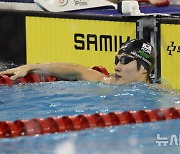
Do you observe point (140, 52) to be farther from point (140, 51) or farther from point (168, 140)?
point (168, 140)

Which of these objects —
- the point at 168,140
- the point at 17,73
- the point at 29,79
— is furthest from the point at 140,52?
the point at 168,140

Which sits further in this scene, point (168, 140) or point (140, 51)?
point (140, 51)

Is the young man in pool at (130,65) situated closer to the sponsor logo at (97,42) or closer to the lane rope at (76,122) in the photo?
the lane rope at (76,122)

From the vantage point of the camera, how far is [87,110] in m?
4.67

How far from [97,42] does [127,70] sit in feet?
5.53

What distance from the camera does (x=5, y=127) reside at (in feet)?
12.5

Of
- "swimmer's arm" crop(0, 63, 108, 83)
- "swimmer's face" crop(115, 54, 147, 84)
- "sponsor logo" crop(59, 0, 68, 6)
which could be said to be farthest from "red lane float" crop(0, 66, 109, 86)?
"sponsor logo" crop(59, 0, 68, 6)

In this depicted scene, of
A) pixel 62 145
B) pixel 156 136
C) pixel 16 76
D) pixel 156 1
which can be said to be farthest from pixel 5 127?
pixel 156 1

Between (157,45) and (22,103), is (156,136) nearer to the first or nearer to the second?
(22,103)

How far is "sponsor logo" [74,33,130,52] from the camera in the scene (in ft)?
22.5

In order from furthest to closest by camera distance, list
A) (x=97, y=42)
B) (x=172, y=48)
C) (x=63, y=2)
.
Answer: (x=63, y=2) < (x=97, y=42) < (x=172, y=48)

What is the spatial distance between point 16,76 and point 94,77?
29.9 inches

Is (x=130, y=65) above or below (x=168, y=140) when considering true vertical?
above

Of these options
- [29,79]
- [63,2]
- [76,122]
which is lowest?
[29,79]
